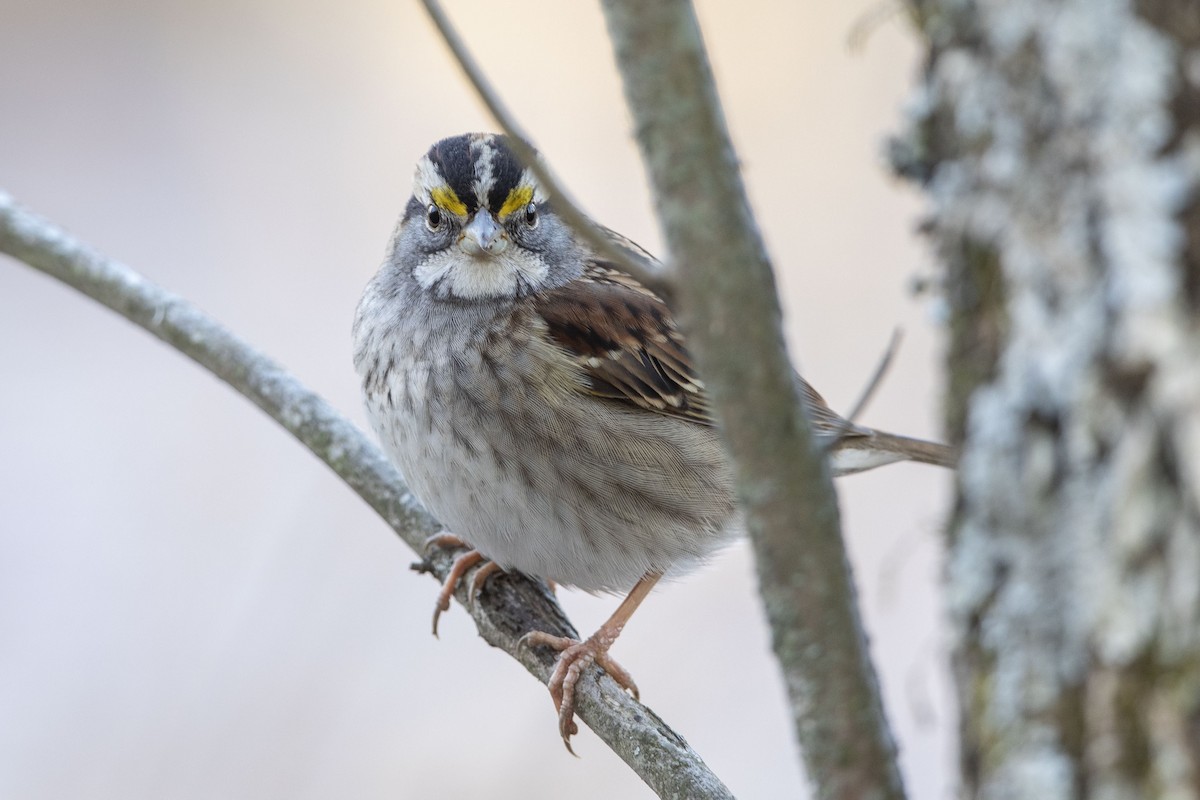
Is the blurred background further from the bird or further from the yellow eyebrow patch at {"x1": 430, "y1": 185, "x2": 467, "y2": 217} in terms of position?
the yellow eyebrow patch at {"x1": 430, "y1": 185, "x2": 467, "y2": 217}

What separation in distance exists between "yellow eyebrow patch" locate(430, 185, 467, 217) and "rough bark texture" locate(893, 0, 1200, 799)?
2155mm

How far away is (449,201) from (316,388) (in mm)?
2191

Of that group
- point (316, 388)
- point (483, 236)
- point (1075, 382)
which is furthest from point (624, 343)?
point (316, 388)

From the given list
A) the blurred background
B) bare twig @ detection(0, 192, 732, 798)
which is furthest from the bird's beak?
the blurred background

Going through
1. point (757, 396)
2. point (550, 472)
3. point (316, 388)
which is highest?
point (316, 388)

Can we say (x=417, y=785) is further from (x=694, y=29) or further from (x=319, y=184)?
(x=694, y=29)

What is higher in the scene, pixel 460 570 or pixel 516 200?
pixel 516 200

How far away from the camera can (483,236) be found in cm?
310

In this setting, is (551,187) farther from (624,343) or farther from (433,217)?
(433,217)

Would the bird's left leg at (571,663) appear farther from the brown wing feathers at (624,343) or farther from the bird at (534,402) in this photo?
the brown wing feathers at (624,343)

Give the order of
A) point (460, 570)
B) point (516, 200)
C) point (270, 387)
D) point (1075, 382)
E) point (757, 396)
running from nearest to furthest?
point (1075, 382) < point (757, 396) < point (270, 387) < point (460, 570) < point (516, 200)

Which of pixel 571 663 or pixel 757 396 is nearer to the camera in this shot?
pixel 757 396

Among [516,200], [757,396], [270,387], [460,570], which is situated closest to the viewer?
[757,396]

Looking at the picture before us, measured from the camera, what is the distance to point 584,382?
Answer: 9.93ft
